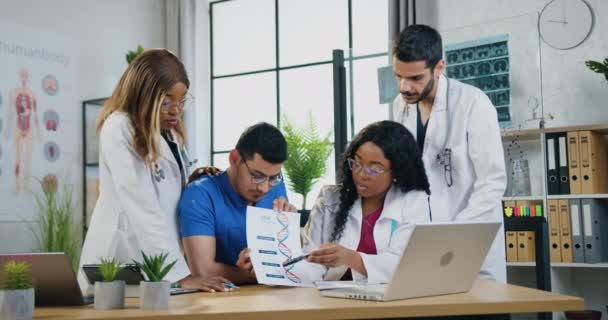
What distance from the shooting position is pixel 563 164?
459 cm

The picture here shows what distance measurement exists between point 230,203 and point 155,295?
75cm

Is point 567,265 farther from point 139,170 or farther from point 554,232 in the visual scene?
point 139,170

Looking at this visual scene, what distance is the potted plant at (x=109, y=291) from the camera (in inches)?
68.8

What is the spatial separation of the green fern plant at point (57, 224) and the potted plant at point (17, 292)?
3754 millimetres

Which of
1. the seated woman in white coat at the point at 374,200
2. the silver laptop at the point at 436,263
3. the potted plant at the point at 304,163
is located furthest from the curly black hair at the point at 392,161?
the potted plant at the point at 304,163

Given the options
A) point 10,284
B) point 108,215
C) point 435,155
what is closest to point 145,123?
point 108,215

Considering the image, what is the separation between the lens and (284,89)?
6648 millimetres

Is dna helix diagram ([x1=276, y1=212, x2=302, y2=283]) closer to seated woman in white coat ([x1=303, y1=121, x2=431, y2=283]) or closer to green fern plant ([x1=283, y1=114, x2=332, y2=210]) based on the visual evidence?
seated woman in white coat ([x1=303, y1=121, x2=431, y2=283])

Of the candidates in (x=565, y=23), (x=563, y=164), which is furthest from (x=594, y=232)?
(x=565, y=23)

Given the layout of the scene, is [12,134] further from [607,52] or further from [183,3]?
[607,52]

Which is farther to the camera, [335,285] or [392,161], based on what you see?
[392,161]

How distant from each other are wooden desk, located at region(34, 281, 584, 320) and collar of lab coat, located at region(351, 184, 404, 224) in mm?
459

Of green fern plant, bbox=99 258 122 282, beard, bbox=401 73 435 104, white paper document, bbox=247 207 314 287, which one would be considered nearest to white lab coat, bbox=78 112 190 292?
white paper document, bbox=247 207 314 287

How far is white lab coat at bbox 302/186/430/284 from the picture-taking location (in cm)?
229
